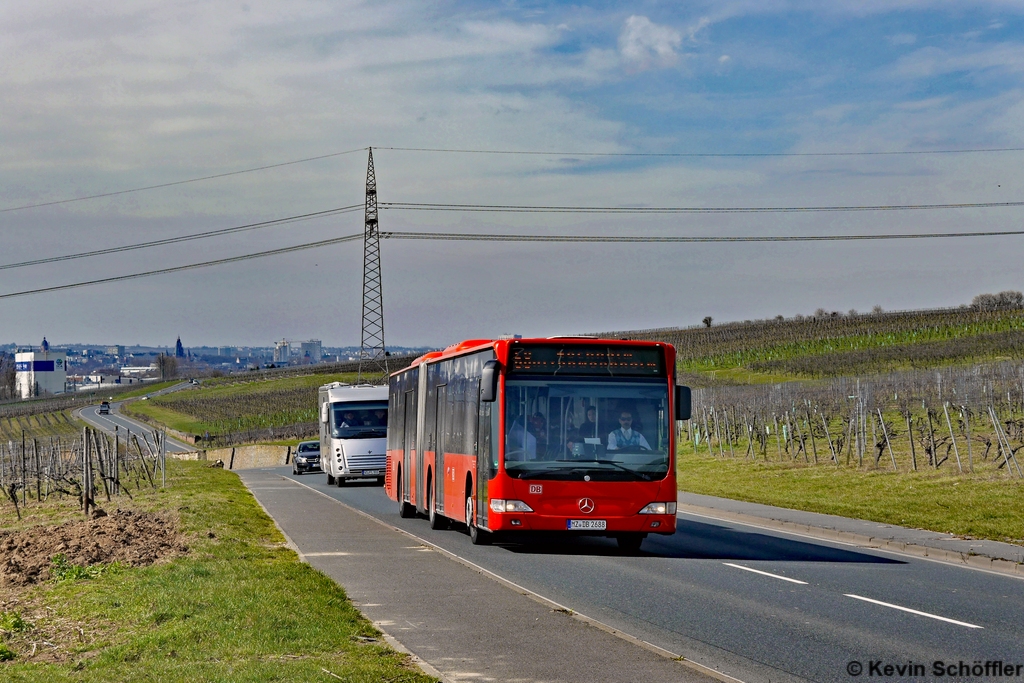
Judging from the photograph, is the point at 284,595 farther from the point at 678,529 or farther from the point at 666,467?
the point at 678,529

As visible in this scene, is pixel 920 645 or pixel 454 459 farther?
pixel 454 459

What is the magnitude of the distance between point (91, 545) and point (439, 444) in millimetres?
6690

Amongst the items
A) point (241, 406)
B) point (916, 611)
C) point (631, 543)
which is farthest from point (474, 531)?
point (241, 406)

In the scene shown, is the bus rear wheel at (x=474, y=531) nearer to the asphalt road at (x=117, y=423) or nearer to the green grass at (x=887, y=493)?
the green grass at (x=887, y=493)

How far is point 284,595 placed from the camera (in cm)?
1280

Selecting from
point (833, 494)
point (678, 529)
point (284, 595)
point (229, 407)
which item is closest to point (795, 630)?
point (284, 595)

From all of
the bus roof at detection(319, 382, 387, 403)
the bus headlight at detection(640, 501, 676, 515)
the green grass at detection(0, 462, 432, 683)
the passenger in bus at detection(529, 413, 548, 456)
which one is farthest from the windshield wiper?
the bus roof at detection(319, 382, 387, 403)

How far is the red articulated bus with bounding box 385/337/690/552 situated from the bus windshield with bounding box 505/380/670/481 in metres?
0.01

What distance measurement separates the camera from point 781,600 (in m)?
13.2

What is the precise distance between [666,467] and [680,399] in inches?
43.6

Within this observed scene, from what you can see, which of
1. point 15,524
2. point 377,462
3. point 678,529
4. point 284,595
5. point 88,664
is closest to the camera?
point 88,664

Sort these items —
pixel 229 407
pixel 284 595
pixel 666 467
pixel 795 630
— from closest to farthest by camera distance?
1. pixel 795 630
2. pixel 284 595
3. pixel 666 467
4. pixel 229 407

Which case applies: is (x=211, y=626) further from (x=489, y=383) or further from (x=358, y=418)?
(x=358, y=418)

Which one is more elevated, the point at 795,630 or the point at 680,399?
the point at 680,399
